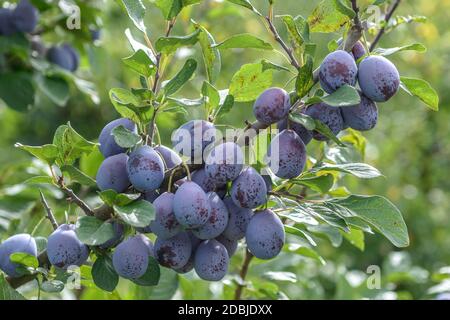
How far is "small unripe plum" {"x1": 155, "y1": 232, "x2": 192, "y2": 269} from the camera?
0.86 m

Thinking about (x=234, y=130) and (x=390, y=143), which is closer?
(x=234, y=130)

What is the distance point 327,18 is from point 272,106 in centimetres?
16

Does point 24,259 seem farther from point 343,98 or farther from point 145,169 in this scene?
point 343,98

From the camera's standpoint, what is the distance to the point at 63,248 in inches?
33.3

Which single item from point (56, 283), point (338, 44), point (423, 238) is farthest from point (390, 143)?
point (56, 283)

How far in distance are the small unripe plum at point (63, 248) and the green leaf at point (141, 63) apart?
0.23m

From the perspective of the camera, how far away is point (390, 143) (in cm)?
284

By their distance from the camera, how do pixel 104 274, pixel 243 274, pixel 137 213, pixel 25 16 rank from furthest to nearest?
1. pixel 25 16
2. pixel 243 274
3. pixel 104 274
4. pixel 137 213

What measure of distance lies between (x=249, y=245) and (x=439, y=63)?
243 cm

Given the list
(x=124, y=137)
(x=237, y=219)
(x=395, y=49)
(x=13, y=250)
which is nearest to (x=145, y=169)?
(x=124, y=137)

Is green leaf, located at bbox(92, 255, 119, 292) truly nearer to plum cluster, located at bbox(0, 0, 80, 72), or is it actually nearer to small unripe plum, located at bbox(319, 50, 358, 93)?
small unripe plum, located at bbox(319, 50, 358, 93)

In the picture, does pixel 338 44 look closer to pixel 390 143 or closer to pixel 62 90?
pixel 62 90

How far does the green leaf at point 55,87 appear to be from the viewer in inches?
57.9

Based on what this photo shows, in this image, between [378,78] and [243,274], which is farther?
[243,274]
